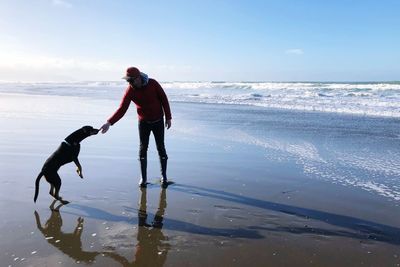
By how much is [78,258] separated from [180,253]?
0.88m

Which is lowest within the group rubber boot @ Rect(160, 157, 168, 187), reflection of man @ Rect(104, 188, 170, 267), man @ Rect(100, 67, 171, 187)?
reflection of man @ Rect(104, 188, 170, 267)

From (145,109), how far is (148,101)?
5.3 inches

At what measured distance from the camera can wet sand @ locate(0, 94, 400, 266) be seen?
3.60 meters

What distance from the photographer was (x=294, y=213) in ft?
15.8

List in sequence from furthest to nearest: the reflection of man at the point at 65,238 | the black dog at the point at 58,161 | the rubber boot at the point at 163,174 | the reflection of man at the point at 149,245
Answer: the rubber boot at the point at 163,174 < the black dog at the point at 58,161 < the reflection of man at the point at 65,238 < the reflection of man at the point at 149,245

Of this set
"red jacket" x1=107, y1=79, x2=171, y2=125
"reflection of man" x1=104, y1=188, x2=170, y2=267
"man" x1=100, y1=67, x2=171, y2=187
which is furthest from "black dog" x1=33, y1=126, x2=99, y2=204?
"reflection of man" x1=104, y1=188, x2=170, y2=267

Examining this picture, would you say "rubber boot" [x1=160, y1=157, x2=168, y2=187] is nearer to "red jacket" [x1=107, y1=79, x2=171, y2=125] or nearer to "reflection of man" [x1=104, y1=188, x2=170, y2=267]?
"red jacket" [x1=107, y1=79, x2=171, y2=125]

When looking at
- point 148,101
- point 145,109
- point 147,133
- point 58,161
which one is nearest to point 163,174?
point 147,133

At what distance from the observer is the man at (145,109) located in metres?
5.91

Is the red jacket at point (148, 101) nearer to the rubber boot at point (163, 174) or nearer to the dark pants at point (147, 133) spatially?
the dark pants at point (147, 133)

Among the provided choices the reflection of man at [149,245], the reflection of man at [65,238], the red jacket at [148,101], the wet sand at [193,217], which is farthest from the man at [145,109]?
the reflection of man at [65,238]

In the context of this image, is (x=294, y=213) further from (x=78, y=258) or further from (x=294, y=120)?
(x=294, y=120)

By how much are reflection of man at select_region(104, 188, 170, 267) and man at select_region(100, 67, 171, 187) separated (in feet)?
4.59

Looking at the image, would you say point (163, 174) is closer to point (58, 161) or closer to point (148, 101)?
point (148, 101)
